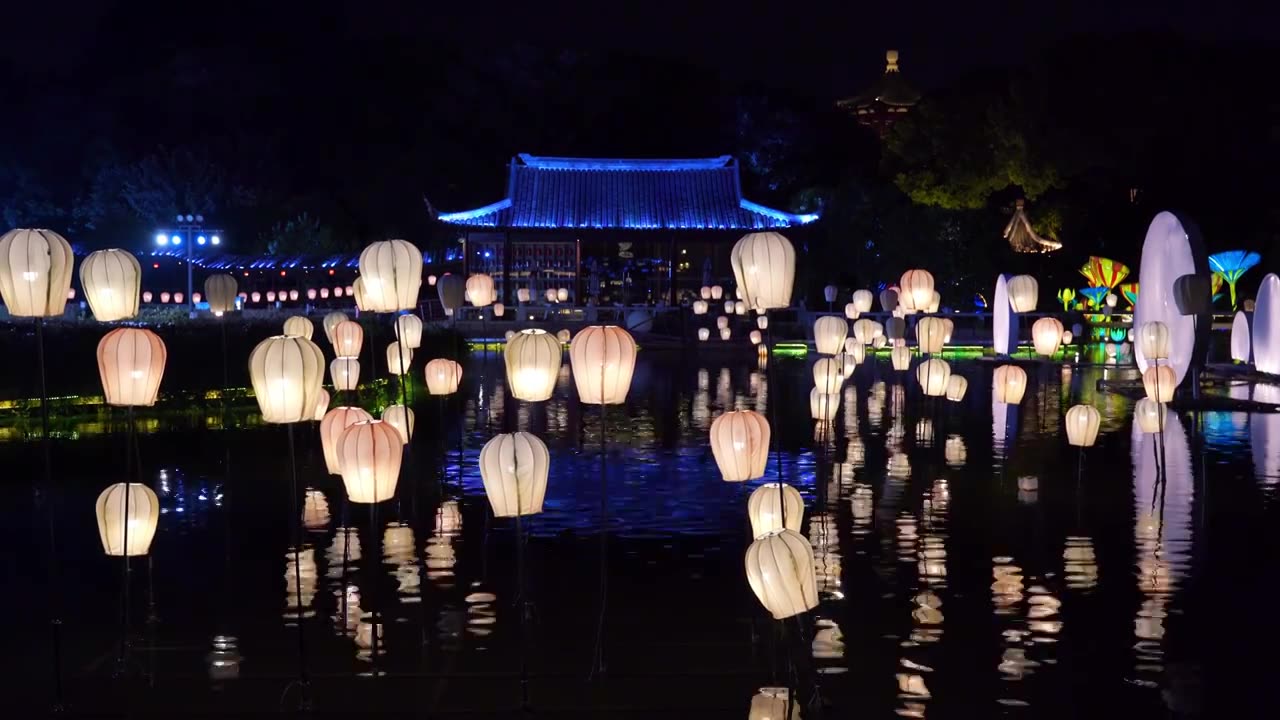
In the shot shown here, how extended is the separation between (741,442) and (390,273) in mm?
3230

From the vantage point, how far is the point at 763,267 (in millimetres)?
8398

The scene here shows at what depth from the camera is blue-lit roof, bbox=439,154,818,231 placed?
149 ft

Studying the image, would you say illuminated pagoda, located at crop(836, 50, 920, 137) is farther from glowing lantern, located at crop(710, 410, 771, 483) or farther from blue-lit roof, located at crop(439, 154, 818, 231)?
glowing lantern, located at crop(710, 410, 771, 483)

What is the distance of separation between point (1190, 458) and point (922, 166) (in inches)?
1168

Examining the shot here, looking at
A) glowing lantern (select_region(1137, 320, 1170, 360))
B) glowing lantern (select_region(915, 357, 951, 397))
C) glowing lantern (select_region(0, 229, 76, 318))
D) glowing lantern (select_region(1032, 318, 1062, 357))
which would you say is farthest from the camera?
glowing lantern (select_region(1032, 318, 1062, 357))

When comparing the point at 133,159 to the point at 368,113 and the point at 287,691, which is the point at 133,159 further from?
the point at 287,691

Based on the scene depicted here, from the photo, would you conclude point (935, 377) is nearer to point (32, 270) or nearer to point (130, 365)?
point (130, 365)

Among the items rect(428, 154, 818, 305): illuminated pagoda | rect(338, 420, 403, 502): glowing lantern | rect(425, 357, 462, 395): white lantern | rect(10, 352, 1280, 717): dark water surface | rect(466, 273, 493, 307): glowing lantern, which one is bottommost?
rect(10, 352, 1280, 717): dark water surface

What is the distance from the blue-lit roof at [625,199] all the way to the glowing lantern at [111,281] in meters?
35.7

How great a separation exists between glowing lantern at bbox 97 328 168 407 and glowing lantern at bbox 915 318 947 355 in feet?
34.7

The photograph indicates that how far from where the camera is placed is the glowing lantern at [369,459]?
833cm

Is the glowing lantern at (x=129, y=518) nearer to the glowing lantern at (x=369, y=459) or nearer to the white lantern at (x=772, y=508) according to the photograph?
the glowing lantern at (x=369, y=459)

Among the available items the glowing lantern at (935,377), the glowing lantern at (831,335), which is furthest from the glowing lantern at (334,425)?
the glowing lantern at (935,377)

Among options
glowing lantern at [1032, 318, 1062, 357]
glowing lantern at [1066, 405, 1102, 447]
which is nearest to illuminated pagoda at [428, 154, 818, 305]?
glowing lantern at [1032, 318, 1062, 357]
